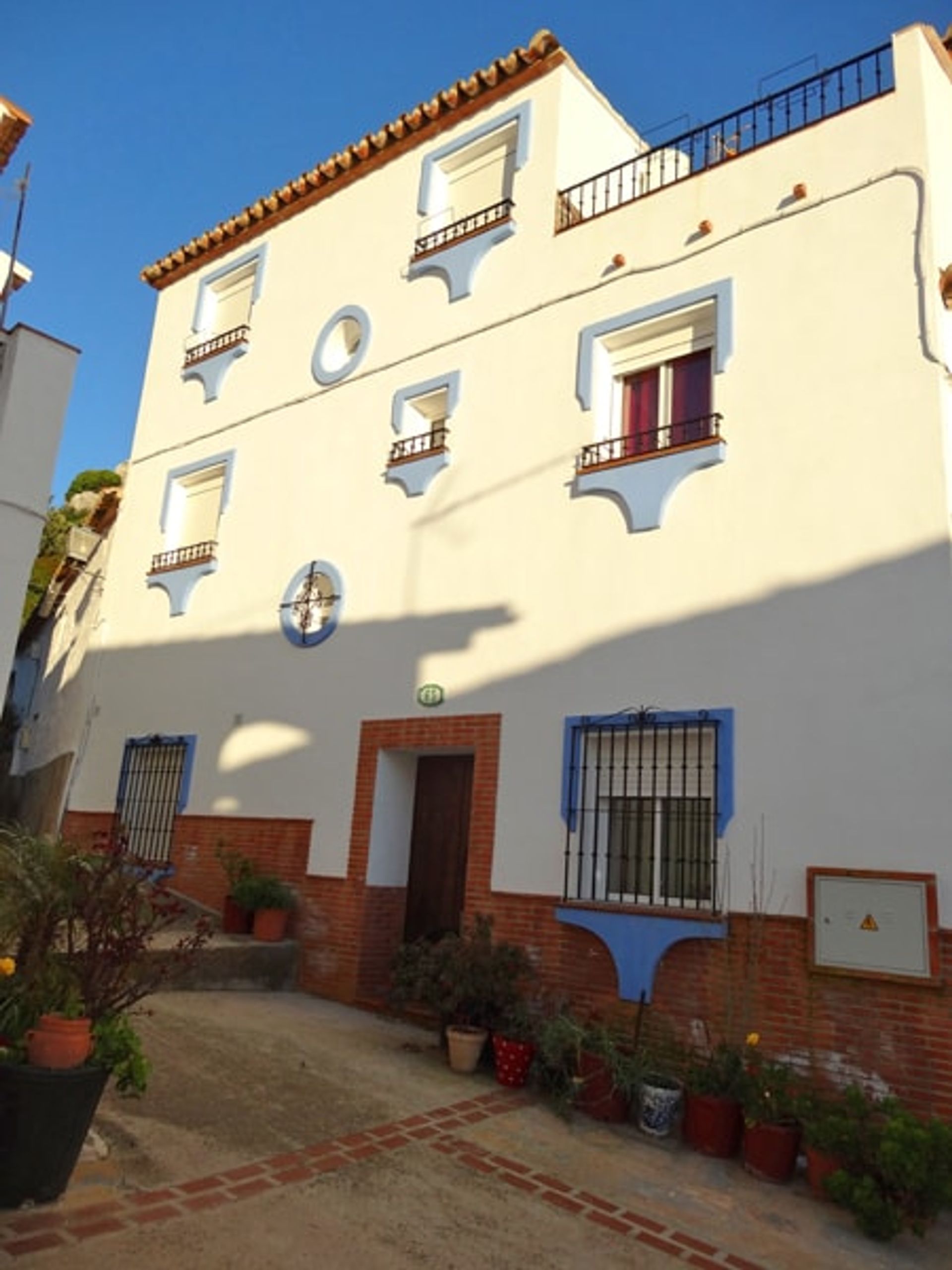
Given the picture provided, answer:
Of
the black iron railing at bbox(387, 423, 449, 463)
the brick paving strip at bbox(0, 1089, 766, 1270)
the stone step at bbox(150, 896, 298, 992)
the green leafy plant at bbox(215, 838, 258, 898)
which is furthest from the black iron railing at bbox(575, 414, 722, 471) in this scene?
the stone step at bbox(150, 896, 298, 992)

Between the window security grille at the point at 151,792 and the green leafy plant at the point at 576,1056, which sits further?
the window security grille at the point at 151,792

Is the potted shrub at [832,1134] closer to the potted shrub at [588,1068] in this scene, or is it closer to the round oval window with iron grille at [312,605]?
the potted shrub at [588,1068]

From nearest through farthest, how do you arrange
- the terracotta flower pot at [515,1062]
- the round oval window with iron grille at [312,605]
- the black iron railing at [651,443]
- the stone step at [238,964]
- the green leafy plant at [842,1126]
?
the green leafy plant at [842,1126]
the terracotta flower pot at [515,1062]
the black iron railing at [651,443]
the stone step at [238,964]
the round oval window with iron grille at [312,605]

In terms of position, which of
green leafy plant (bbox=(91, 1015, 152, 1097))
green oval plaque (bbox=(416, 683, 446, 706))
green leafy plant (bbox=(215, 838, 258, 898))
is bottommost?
green leafy plant (bbox=(91, 1015, 152, 1097))

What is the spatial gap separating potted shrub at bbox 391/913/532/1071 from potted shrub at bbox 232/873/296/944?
2139 millimetres

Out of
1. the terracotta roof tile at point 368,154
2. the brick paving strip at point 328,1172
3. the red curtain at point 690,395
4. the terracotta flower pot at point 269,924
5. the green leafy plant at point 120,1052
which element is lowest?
the brick paving strip at point 328,1172

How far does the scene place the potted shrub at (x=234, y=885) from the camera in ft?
27.7

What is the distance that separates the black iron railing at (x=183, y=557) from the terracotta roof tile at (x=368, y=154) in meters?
4.24

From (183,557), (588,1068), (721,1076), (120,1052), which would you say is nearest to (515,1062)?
(588,1068)

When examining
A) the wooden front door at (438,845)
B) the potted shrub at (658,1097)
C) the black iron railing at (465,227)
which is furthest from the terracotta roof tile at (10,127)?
the potted shrub at (658,1097)

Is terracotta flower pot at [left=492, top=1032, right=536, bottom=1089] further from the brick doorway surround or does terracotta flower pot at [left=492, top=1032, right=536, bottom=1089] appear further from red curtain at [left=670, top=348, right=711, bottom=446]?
red curtain at [left=670, top=348, right=711, bottom=446]

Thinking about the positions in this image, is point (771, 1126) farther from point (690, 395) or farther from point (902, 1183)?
point (690, 395)

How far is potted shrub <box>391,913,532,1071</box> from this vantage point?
20.2ft

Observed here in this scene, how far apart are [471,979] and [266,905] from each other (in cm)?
280
